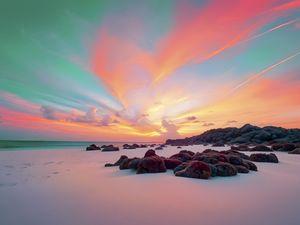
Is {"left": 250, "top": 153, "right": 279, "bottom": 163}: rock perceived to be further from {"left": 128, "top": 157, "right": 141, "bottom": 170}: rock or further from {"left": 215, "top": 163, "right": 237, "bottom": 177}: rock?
{"left": 128, "top": 157, "right": 141, "bottom": 170}: rock

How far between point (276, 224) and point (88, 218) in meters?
2.95

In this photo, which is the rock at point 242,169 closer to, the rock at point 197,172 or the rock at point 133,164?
the rock at point 197,172

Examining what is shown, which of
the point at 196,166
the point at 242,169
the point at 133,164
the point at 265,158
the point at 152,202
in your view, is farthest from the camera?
the point at 265,158

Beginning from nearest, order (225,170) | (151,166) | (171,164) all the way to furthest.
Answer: (225,170), (151,166), (171,164)

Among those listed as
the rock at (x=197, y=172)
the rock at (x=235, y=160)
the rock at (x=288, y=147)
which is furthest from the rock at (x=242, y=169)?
the rock at (x=288, y=147)

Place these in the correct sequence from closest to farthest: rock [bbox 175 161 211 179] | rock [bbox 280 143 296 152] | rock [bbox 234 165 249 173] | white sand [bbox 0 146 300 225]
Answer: white sand [bbox 0 146 300 225] < rock [bbox 175 161 211 179] < rock [bbox 234 165 249 173] < rock [bbox 280 143 296 152]

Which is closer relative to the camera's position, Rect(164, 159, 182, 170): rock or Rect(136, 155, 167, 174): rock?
Rect(136, 155, 167, 174): rock

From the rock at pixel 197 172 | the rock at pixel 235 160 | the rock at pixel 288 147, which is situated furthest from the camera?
the rock at pixel 288 147

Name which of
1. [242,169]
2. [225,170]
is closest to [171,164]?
[225,170]

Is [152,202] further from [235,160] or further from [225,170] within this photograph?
[235,160]

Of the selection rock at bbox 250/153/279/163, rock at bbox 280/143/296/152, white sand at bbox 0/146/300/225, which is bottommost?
white sand at bbox 0/146/300/225

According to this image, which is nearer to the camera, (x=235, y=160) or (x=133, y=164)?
(x=235, y=160)

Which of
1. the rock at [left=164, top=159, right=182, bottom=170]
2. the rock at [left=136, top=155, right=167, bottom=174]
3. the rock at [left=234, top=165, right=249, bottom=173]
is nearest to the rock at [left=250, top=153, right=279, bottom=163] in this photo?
the rock at [left=234, top=165, right=249, bottom=173]

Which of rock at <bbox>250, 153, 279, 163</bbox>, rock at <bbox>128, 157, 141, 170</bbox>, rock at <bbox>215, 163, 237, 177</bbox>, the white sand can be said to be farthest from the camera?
rock at <bbox>250, 153, 279, 163</bbox>
